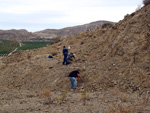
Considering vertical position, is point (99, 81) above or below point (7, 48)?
below

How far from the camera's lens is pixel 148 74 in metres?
8.32

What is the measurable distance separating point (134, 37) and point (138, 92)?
13.1 ft

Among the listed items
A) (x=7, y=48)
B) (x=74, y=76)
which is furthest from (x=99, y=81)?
(x=7, y=48)

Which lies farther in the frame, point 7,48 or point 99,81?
point 7,48

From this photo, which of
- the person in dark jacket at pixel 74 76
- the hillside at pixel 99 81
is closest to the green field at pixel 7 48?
the hillside at pixel 99 81

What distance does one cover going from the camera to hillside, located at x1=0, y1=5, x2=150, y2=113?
20.3 feet

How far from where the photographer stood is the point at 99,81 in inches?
360

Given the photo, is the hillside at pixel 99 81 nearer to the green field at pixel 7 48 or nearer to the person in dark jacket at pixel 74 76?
the person in dark jacket at pixel 74 76

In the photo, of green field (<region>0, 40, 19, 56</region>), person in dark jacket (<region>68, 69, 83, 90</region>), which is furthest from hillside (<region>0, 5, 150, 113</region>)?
green field (<region>0, 40, 19, 56</region>)

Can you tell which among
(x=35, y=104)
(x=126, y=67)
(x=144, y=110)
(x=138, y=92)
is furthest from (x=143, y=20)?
Answer: (x=35, y=104)

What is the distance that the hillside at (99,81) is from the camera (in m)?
6.19

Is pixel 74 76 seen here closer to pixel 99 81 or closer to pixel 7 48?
pixel 99 81

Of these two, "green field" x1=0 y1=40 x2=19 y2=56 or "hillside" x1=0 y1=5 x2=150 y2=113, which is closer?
"hillside" x1=0 y1=5 x2=150 y2=113

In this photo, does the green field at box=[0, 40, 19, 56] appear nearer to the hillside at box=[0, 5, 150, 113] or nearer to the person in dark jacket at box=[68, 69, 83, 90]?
the hillside at box=[0, 5, 150, 113]
